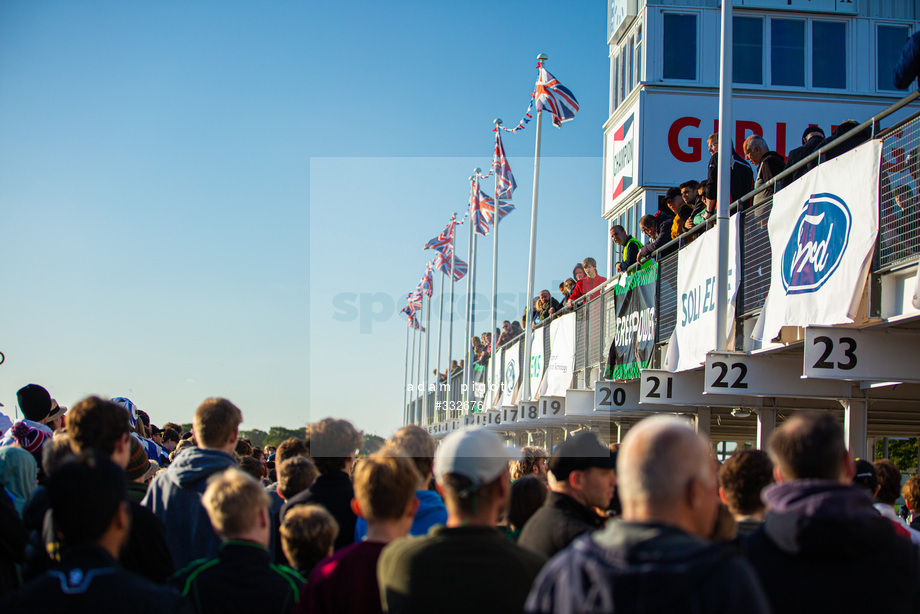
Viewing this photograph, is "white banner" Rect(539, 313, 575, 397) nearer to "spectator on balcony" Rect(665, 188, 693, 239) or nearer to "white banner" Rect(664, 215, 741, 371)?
"spectator on balcony" Rect(665, 188, 693, 239)

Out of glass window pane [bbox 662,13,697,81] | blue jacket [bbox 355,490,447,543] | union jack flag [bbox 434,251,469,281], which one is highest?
glass window pane [bbox 662,13,697,81]

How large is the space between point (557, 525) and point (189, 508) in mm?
2089

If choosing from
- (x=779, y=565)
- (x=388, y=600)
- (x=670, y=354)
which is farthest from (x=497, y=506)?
(x=670, y=354)

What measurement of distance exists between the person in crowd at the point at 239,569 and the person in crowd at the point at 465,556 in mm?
618

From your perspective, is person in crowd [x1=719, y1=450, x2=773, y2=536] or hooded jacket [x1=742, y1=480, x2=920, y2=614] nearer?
hooded jacket [x1=742, y1=480, x2=920, y2=614]

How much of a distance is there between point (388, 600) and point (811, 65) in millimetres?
26322

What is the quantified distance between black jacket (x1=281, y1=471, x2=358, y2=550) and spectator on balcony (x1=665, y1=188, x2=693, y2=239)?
8812 mm

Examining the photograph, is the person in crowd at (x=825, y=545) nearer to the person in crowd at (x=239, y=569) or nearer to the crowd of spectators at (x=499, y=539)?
the crowd of spectators at (x=499, y=539)

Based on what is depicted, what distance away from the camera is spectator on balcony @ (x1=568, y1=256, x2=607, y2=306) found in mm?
19078

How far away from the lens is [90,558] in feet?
11.0

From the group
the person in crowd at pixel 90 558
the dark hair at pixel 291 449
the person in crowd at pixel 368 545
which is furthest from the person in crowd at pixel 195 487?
the dark hair at pixel 291 449

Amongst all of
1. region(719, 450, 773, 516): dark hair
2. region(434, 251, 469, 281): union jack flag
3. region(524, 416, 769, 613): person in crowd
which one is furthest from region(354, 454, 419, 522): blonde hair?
region(434, 251, 469, 281): union jack flag

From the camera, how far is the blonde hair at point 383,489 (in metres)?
3.94

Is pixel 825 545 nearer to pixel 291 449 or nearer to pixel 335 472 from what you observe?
pixel 335 472
